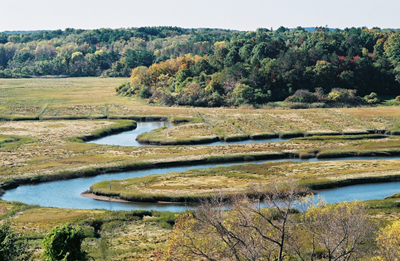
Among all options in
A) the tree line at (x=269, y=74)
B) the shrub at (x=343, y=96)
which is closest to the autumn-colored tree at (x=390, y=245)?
the tree line at (x=269, y=74)

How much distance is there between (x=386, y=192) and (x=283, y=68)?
8200 centimetres

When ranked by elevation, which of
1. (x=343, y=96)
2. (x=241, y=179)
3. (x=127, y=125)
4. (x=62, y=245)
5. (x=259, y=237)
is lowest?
(x=241, y=179)

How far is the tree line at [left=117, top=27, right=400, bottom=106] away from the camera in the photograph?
427 feet

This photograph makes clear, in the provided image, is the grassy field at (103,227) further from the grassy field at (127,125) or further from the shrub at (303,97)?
the shrub at (303,97)

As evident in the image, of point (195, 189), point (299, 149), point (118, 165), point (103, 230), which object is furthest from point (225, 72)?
point (103, 230)

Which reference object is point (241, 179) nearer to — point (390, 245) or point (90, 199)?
point (90, 199)

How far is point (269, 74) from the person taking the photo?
444ft

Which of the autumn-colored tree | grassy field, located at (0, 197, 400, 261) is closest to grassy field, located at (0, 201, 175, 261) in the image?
grassy field, located at (0, 197, 400, 261)

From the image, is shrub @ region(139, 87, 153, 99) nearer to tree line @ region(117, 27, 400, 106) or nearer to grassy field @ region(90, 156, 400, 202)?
tree line @ region(117, 27, 400, 106)

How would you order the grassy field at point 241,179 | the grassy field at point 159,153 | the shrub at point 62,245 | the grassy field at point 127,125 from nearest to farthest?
the shrub at point 62,245, the grassy field at point 159,153, the grassy field at point 241,179, the grassy field at point 127,125

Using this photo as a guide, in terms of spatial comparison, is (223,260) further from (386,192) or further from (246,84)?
(246,84)

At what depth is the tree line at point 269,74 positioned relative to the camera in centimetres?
13000

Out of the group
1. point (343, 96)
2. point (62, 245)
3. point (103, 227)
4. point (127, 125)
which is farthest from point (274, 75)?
point (62, 245)

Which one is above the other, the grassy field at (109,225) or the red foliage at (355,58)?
the red foliage at (355,58)
